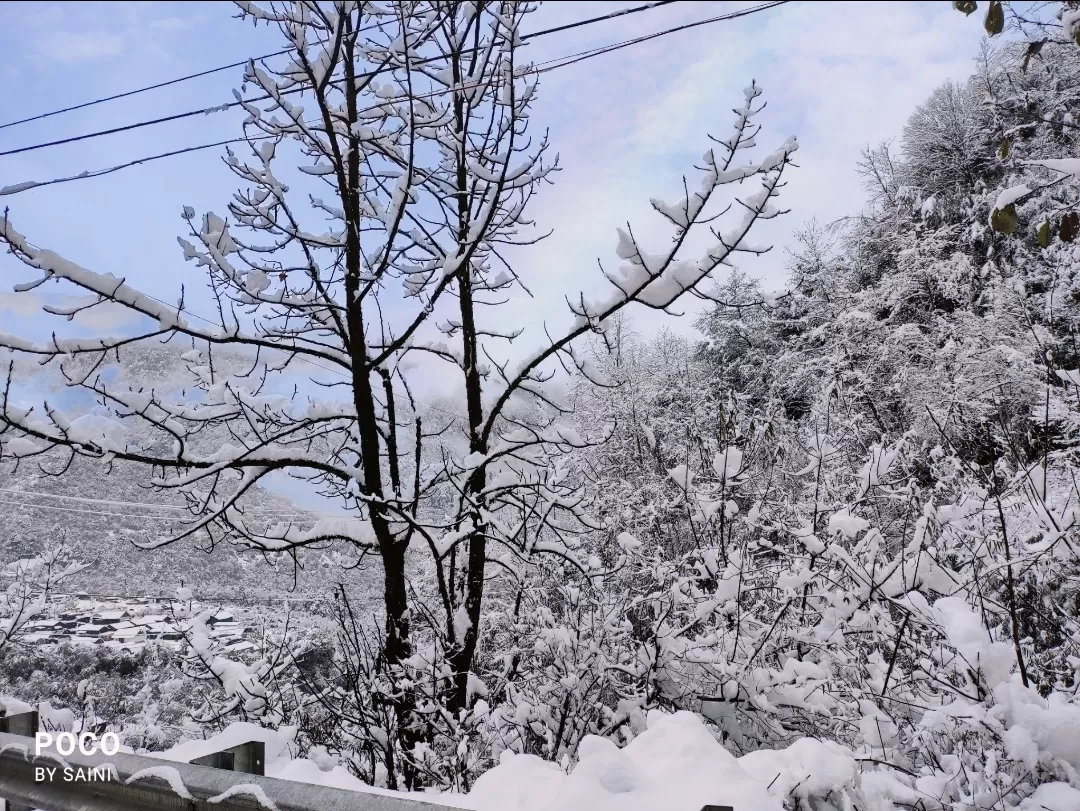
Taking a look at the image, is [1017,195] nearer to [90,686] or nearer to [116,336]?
[116,336]

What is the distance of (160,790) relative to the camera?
1.82 m

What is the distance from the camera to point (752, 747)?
351 cm

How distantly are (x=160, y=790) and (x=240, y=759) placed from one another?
0.74 ft

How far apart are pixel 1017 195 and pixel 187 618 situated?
5737 millimetres

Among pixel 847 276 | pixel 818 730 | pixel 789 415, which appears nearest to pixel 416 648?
pixel 818 730

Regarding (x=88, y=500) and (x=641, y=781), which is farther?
(x=88, y=500)

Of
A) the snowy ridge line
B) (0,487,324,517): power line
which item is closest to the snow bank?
the snowy ridge line

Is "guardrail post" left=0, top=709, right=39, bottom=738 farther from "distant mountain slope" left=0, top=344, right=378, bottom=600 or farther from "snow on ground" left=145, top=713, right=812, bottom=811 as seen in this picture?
"distant mountain slope" left=0, top=344, right=378, bottom=600

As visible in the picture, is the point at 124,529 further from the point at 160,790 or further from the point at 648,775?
the point at 648,775

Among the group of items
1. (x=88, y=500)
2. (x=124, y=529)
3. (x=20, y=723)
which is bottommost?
(x=20, y=723)

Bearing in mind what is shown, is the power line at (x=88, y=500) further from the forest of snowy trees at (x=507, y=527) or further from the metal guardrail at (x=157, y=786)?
the metal guardrail at (x=157, y=786)

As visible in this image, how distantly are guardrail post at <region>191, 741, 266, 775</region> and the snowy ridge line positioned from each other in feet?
0.32

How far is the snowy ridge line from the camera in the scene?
60.8 inches

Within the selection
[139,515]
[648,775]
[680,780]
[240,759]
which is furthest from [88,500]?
[680,780]
